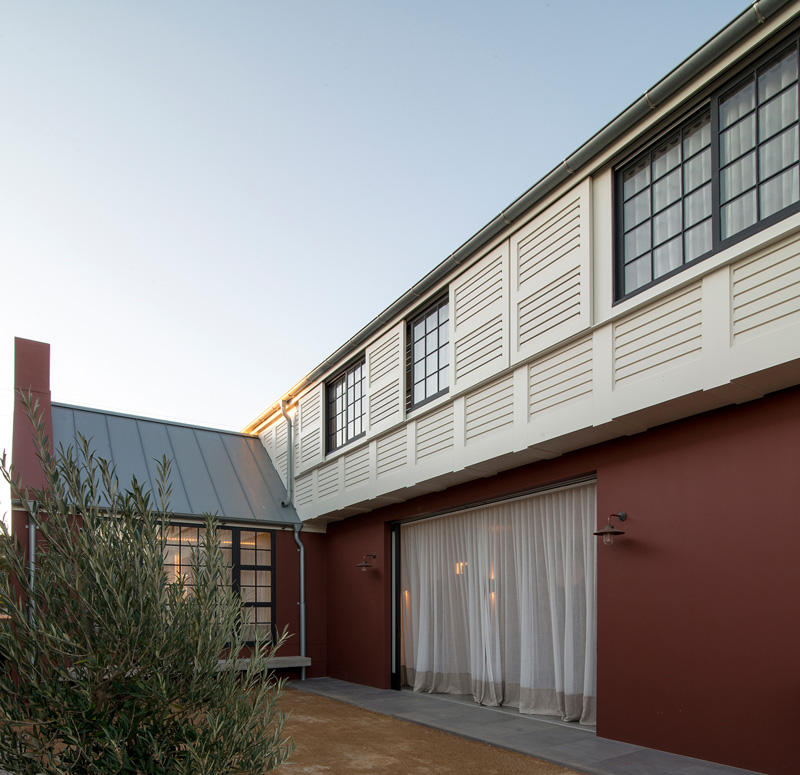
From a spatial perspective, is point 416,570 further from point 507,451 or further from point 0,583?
point 0,583

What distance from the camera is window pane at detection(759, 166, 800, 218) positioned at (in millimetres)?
5254

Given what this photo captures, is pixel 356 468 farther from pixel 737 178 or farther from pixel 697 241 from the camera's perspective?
pixel 737 178

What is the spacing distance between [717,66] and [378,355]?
20.3ft

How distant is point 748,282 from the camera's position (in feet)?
17.7

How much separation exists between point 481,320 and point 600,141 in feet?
8.02

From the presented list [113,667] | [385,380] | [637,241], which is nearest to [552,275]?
[637,241]

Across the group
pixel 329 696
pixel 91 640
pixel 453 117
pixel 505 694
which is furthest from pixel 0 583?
pixel 453 117

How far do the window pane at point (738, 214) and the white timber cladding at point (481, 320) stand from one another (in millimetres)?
2679

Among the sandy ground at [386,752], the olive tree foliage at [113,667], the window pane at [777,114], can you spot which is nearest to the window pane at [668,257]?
the window pane at [777,114]

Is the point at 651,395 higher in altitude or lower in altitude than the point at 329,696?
higher

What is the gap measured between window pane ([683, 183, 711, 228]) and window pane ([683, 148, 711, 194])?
7cm

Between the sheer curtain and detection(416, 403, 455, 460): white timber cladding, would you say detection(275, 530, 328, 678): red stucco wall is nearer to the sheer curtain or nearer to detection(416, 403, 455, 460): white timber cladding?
the sheer curtain

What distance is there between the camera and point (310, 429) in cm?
1291

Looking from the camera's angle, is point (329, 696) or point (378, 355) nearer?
point (329, 696)
